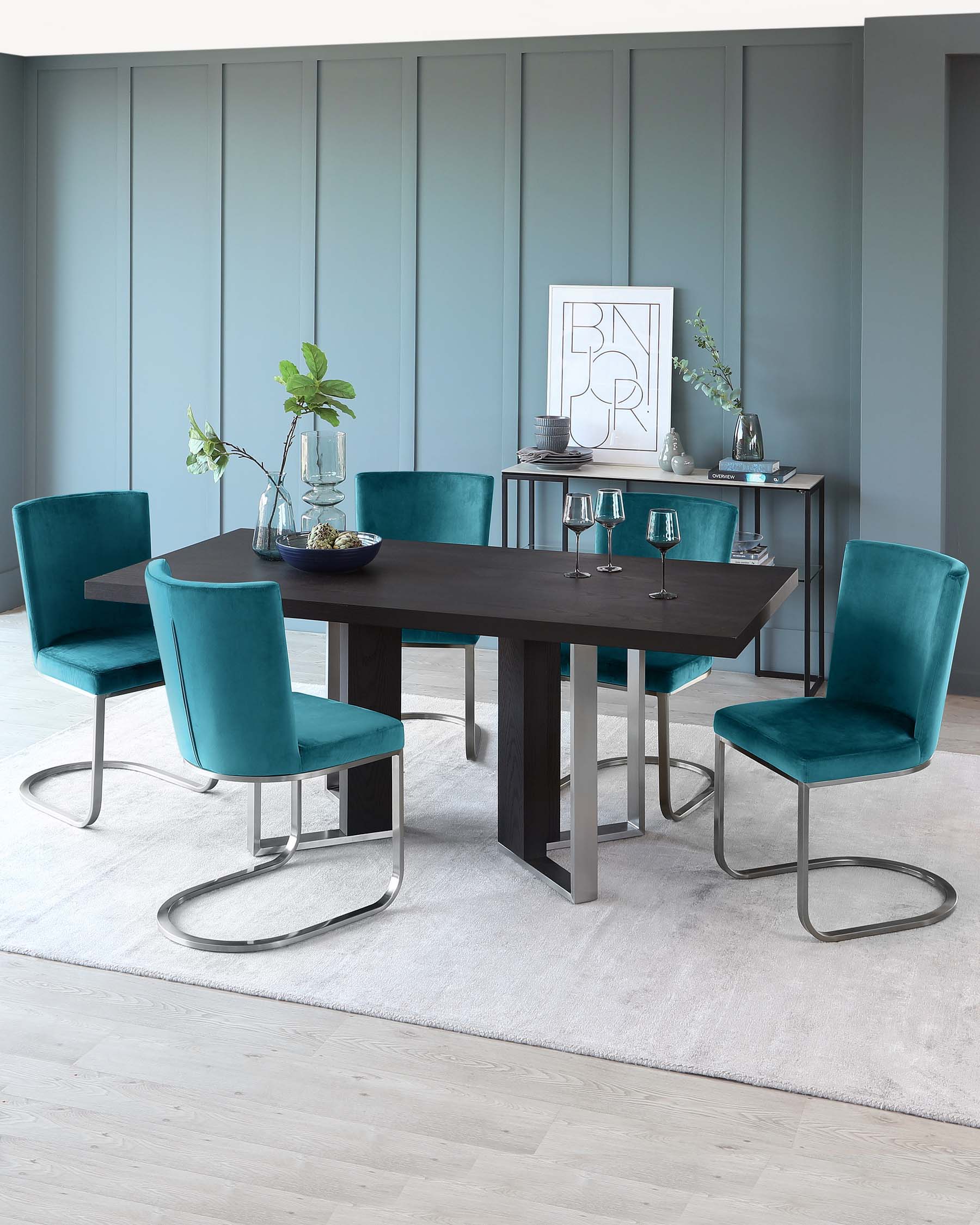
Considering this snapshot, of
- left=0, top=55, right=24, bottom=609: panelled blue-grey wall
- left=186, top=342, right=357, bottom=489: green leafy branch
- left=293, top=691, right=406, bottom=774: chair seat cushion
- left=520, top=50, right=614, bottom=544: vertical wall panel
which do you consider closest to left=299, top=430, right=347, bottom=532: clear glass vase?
left=186, top=342, right=357, bottom=489: green leafy branch

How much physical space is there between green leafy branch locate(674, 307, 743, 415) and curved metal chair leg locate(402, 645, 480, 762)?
1561 millimetres

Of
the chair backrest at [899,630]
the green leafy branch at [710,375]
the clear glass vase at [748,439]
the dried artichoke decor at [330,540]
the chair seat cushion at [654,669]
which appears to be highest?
the green leafy branch at [710,375]

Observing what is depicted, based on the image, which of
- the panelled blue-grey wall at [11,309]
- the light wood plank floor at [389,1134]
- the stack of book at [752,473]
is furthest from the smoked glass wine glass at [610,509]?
the panelled blue-grey wall at [11,309]

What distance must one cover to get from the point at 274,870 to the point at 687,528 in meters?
1.71

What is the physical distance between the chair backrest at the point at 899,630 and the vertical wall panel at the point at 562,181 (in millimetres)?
2428

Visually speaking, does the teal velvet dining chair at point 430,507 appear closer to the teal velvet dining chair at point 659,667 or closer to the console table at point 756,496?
the teal velvet dining chair at point 659,667

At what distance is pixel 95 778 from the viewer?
158 inches

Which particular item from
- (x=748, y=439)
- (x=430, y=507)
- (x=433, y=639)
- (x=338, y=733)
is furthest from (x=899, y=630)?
(x=748, y=439)

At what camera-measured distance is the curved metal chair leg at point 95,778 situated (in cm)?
400

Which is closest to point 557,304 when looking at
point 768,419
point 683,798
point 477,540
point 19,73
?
point 768,419

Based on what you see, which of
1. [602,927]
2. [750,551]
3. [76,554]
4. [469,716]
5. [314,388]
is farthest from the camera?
[750,551]

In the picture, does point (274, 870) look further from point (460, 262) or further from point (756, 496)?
point (460, 262)

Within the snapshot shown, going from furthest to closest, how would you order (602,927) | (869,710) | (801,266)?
(801,266), (869,710), (602,927)

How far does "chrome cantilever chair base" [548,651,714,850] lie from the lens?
3.82 m
